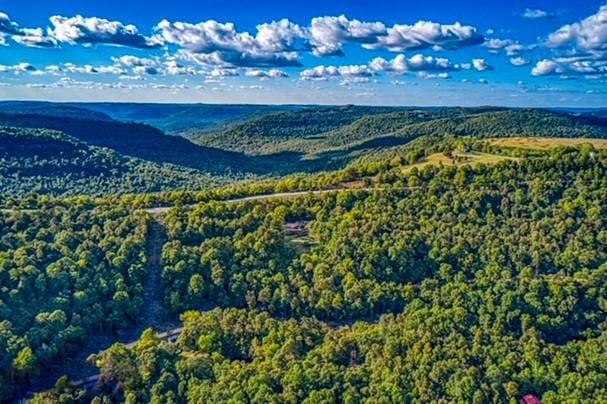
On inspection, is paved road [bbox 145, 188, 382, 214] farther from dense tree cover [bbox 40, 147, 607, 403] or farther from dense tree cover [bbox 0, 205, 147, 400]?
dense tree cover [bbox 0, 205, 147, 400]

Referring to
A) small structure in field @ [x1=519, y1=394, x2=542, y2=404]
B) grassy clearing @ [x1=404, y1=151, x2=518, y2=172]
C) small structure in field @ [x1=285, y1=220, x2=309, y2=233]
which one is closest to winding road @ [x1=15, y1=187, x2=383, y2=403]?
small structure in field @ [x1=285, y1=220, x2=309, y2=233]

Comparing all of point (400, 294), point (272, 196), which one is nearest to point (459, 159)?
point (272, 196)

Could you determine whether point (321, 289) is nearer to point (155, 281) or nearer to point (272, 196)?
point (155, 281)

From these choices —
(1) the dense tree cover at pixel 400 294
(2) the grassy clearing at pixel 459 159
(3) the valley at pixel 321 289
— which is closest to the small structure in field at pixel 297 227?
(3) the valley at pixel 321 289

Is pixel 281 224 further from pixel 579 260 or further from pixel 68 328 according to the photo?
pixel 579 260

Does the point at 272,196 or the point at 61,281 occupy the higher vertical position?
the point at 272,196
